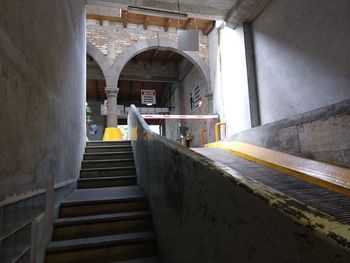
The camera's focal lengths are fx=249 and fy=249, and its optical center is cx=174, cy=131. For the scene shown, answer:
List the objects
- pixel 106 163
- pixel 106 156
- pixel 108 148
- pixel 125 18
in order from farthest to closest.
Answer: pixel 125 18, pixel 108 148, pixel 106 156, pixel 106 163

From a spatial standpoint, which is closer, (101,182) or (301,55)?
(101,182)

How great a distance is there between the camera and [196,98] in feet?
35.5

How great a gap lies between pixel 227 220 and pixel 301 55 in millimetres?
4389

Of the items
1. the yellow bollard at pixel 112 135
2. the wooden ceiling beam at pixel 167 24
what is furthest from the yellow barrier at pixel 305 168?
the wooden ceiling beam at pixel 167 24

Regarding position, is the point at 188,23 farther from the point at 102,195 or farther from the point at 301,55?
the point at 102,195

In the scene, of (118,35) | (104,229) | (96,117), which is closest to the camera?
(104,229)

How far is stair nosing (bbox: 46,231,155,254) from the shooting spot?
2281 millimetres

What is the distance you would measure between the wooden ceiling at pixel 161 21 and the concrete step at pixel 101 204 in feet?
22.7

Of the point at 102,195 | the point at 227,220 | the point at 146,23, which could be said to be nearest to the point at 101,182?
the point at 102,195

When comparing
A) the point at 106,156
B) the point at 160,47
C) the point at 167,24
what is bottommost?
the point at 106,156

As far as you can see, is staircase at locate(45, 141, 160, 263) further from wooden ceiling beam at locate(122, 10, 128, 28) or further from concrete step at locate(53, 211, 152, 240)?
wooden ceiling beam at locate(122, 10, 128, 28)

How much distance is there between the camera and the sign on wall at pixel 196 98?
10.5 meters

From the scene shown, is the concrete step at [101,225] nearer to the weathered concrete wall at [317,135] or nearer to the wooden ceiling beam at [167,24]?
the weathered concrete wall at [317,135]

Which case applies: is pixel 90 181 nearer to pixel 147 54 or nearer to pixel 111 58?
pixel 111 58
